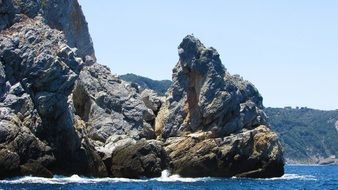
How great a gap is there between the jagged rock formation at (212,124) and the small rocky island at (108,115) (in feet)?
0.47

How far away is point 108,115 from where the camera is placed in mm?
87375

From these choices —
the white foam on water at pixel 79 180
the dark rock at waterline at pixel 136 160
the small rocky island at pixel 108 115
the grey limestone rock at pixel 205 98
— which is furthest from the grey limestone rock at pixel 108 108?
the white foam on water at pixel 79 180

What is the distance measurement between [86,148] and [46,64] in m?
11.2

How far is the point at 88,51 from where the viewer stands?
109125 millimetres

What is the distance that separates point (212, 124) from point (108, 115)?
1445 cm

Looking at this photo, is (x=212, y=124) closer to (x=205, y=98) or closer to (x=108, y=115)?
(x=205, y=98)

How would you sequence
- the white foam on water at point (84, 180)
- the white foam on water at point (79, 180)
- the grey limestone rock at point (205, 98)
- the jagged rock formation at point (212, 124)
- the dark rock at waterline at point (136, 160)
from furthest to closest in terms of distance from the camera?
the grey limestone rock at point (205, 98) < the jagged rock formation at point (212, 124) < the dark rock at waterline at point (136, 160) < the white foam on water at point (84, 180) < the white foam on water at point (79, 180)

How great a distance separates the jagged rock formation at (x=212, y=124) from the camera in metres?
83.6

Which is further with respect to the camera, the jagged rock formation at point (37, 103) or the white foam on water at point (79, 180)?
the jagged rock formation at point (37, 103)

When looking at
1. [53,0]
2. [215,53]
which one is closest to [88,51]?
[53,0]

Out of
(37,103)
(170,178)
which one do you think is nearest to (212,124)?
(170,178)

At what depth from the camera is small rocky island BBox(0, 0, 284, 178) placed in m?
68.6

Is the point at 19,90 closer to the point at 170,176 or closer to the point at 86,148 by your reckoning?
the point at 86,148

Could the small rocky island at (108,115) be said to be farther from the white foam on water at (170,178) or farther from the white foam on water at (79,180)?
the white foam on water at (79,180)
